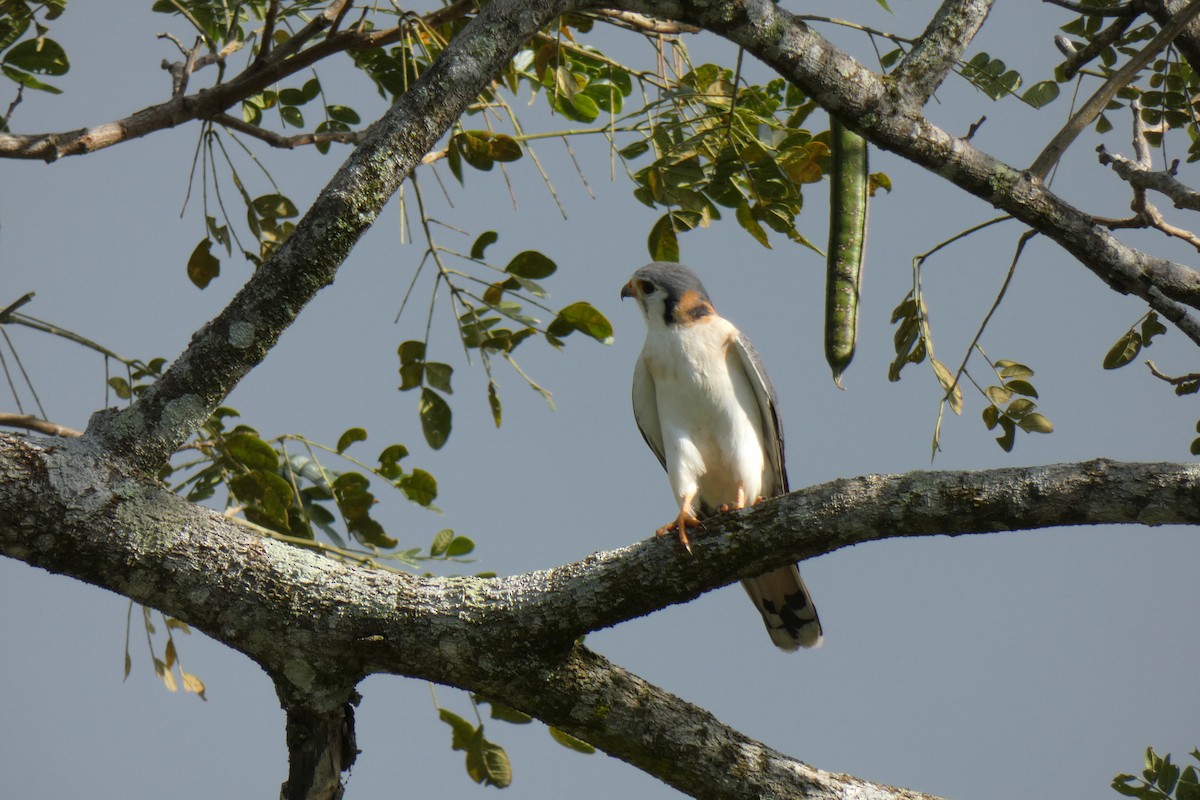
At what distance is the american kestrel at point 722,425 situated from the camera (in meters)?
3.86

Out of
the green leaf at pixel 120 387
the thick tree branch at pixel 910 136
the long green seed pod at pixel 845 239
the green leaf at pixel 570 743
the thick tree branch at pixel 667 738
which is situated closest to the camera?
the thick tree branch at pixel 667 738

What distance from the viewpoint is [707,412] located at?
3871 millimetres

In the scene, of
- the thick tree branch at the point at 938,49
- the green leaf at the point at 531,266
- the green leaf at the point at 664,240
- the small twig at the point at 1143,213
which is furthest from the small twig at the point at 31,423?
the small twig at the point at 1143,213

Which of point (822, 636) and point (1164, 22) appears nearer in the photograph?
point (1164, 22)

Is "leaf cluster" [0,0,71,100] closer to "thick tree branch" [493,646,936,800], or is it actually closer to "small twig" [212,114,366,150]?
"small twig" [212,114,366,150]

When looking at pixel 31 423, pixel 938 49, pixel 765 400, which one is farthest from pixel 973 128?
pixel 31 423

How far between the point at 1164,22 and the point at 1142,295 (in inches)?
32.1

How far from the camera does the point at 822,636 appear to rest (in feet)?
13.0

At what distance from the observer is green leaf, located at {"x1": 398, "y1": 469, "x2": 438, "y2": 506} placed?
11.6ft

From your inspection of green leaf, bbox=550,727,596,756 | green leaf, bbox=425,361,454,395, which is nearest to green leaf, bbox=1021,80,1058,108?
green leaf, bbox=425,361,454,395

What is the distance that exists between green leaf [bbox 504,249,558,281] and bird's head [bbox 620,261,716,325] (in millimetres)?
807

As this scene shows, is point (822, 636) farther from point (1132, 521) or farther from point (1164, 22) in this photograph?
point (1164, 22)

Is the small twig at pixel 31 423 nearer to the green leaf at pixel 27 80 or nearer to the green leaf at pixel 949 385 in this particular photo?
the green leaf at pixel 27 80

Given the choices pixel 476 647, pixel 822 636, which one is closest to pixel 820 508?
pixel 476 647
